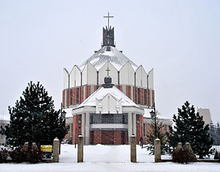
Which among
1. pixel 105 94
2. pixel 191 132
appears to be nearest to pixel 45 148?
pixel 191 132

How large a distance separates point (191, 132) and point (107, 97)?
24.8 meters

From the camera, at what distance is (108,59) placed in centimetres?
6184

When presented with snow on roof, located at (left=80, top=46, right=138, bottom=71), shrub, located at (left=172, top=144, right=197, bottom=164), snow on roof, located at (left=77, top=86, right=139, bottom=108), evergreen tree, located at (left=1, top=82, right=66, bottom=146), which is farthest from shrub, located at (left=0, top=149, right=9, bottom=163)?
snow on roof, located at (left=80, top=46, right=138, bottom=71)

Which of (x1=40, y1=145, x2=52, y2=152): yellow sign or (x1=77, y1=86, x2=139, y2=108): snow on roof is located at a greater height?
(x1=77, y1=86, x2=139, y2=108): snow on roof

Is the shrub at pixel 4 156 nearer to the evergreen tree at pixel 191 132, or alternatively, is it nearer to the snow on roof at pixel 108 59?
the evergreen tree at pixel 191 132

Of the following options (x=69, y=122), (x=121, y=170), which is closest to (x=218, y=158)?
(x=121, y=170)

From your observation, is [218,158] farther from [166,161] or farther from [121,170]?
[121,170]

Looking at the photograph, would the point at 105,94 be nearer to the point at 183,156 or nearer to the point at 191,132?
the point at 191,132

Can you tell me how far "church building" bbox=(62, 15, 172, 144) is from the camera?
4484 cm

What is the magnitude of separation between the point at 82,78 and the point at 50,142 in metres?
36.9

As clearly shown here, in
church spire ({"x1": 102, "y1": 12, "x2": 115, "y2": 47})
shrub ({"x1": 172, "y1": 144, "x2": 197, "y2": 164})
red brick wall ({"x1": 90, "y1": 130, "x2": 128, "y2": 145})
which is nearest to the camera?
shrub ({"x1": 172, "y1": 144, "x2": 197, "y2": 164})

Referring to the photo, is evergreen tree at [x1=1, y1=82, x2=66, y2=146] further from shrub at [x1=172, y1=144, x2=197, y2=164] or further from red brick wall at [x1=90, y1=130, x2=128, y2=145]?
red brick wall at [x1=90, y1=130, x2=128, y2=145]

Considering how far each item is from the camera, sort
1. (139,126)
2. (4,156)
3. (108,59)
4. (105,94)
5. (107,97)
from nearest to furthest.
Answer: (4,156) < (107,97) < (139,126) < (105,94) < (108,59)

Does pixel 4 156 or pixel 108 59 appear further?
pixel 108 59
